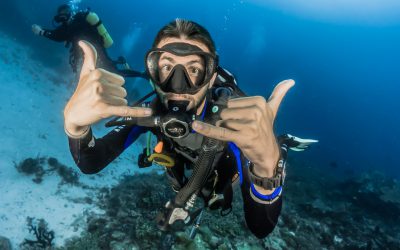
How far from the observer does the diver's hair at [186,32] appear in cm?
300

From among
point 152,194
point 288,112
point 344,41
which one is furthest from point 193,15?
point 152,194

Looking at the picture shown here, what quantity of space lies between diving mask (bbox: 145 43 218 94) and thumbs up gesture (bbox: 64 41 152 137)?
28.8 inches

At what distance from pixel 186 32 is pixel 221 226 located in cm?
524

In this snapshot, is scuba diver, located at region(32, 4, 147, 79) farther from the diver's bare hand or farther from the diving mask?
the diver's bare hand

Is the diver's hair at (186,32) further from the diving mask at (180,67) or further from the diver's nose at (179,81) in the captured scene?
the diver's nose at (179,81)

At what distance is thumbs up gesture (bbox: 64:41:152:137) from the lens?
78.0 inches

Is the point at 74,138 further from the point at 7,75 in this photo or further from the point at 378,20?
the point at 378,20

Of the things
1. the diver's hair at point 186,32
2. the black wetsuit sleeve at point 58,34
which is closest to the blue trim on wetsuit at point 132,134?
the diver's hair at point 186,32

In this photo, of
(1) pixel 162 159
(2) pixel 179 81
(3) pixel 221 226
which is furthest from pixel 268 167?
(3) pixel 221 226

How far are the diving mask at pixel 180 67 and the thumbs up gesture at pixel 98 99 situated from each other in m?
0.73

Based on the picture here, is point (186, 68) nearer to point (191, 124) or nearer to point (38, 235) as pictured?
point (191, 124)

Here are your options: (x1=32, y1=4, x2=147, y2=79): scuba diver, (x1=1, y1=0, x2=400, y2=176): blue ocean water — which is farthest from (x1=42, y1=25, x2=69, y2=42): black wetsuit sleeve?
(x1=1, y1=0, x2=400, y2=176): blue ocean water

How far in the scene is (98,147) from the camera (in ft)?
11.3

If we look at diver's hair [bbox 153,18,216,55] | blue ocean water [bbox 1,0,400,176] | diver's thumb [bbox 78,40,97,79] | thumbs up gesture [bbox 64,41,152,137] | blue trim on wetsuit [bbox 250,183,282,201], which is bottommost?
blue trim on wetsuit [bbox 250,183,282,201]
